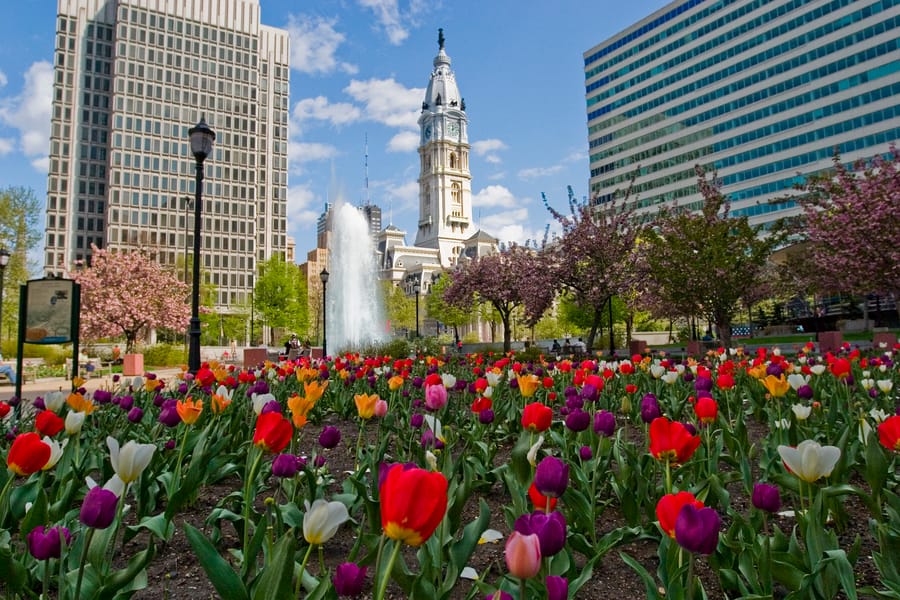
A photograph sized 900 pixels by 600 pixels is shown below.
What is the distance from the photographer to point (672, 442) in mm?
2227

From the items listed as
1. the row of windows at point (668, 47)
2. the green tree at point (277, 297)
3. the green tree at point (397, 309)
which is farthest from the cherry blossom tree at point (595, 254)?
the row of windows at point (668, 47)

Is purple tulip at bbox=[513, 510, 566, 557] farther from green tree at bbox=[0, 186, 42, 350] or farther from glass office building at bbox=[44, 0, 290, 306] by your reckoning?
glass office building at bbox=[44, 0, 290, 306]

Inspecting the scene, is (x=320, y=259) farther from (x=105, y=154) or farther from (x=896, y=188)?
(x=896, y=188)

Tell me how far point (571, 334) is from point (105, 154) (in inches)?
2906

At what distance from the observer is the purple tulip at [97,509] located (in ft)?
4.95

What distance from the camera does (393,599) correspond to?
7.62 ft

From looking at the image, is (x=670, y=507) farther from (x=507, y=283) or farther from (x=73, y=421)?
(x=507, y=283)

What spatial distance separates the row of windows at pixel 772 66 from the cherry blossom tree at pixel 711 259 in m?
65.6

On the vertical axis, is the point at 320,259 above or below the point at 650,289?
above

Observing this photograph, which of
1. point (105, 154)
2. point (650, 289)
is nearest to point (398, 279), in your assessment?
point (105, 154)

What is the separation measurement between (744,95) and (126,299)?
259 ft

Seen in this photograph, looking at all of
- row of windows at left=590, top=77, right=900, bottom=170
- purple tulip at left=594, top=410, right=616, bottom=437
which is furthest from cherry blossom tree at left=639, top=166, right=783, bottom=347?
row of windows at left=590, top=77, right=900, bottom=170

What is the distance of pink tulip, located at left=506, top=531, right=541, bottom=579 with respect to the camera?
3.70 ft

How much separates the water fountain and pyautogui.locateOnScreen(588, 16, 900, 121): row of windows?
61.8 metres
